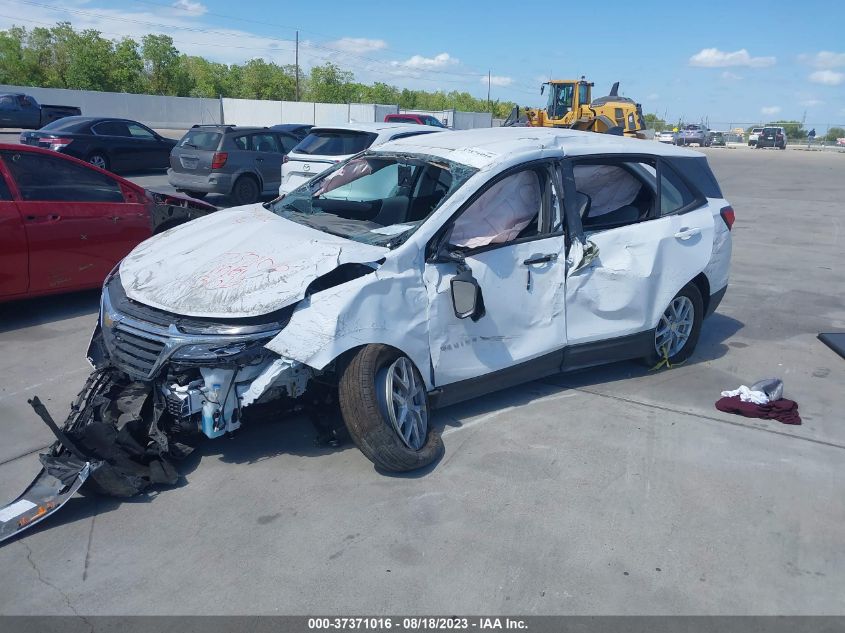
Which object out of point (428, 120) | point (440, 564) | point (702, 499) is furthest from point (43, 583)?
point (428, 120)

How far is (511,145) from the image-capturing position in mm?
4871

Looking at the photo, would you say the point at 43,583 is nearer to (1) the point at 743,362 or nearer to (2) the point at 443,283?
(2) the point at 443,283

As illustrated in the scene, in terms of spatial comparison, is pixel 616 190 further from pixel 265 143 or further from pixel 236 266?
pixel 265 143

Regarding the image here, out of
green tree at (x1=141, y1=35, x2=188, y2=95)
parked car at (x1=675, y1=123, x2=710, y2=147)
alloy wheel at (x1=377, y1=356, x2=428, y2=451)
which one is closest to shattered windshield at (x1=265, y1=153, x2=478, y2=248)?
alloy wheel at (x1=377, y1=356, x2=428, y2=451)

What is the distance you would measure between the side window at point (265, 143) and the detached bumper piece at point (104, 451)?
37.3 ft

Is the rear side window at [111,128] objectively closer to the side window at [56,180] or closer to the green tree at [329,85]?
the side window at [56,180]

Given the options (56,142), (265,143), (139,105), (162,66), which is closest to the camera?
(265,143)

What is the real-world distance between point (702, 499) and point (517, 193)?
2.27 m

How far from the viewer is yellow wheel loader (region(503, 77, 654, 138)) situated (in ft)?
96.4

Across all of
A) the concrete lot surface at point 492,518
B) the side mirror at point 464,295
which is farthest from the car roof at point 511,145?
the concrete lot surface at point 492,518

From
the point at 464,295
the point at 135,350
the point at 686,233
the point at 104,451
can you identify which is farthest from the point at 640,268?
the point at 104,451

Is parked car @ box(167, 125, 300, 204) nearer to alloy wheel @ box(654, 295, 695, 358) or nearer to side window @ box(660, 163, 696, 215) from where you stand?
side window @ box(660, 163, 696, 215)

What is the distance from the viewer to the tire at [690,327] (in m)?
5.74

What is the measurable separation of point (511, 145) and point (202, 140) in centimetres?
1092
